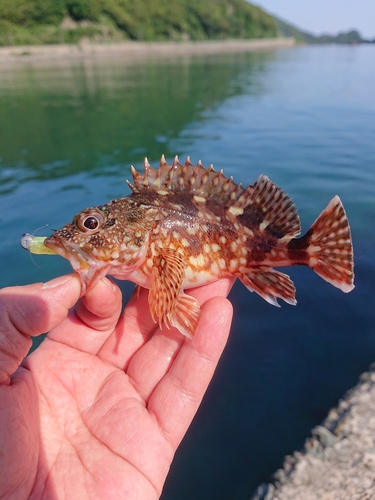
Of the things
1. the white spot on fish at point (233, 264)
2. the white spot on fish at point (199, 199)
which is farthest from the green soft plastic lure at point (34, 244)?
the white spot on fish at point (233, 264)

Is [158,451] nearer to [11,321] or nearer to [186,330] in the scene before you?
[186,330]

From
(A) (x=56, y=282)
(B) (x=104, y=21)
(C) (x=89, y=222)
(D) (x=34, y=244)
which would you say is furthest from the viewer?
(B) (x=104, y=21)

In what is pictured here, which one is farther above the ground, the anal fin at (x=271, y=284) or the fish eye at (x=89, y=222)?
the fish eye at (x=89, y=222)

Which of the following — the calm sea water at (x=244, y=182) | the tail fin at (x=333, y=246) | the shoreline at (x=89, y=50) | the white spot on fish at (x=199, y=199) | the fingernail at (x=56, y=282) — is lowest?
the shoreline at (x=89, y=50)

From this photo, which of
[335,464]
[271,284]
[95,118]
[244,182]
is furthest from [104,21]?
[335,464]

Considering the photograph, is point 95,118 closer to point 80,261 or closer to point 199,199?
point 199,199

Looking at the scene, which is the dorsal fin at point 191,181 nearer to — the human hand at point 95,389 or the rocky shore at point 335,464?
the human hand at point 95,389

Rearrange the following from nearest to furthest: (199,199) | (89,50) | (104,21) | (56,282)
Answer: (56,282) → (199,199) → (89,50) → (104,21)
